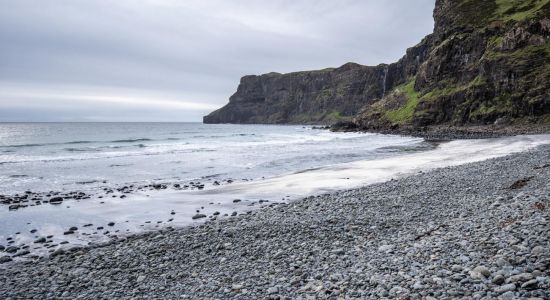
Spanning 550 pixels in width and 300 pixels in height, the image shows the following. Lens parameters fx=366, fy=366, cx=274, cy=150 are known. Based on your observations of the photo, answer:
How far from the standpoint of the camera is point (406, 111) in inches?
4673

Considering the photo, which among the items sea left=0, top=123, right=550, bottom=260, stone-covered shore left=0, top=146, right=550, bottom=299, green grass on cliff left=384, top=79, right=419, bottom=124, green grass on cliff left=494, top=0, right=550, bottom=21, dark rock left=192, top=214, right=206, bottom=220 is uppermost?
green grass on cliff left=494, top=0, right=550, bottom=21

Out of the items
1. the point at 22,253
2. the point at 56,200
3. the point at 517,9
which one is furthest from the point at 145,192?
the point at 517,9

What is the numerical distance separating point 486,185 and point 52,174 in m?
40.5

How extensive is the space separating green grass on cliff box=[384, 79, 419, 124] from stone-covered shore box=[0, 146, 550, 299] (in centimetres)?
9985

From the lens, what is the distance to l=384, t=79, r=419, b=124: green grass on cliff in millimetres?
114406

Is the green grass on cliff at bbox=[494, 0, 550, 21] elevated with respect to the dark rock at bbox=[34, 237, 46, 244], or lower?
elevated

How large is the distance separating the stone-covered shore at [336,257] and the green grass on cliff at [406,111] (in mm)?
99852

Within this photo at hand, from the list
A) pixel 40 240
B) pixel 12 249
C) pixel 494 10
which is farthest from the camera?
pixel 494 10

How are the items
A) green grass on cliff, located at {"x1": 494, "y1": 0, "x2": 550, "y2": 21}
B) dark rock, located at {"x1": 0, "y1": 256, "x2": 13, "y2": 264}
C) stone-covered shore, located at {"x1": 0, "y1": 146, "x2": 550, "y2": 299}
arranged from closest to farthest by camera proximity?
stone-covered shore, located at {"x1": 0, "y1": 146, "x2": 550, "y2": 299}
dark rock, located at {"x1": 0, "y1": 256, "x2": 13, "y2": 264}
green grass on cliff, located at {"x1": 494, "y1": 0, "x2": 550, "y2": 21}

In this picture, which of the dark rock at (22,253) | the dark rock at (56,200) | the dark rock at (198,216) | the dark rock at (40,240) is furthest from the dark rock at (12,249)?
the dark rock at (56,200)

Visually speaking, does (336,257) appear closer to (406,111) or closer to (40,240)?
(40,240)

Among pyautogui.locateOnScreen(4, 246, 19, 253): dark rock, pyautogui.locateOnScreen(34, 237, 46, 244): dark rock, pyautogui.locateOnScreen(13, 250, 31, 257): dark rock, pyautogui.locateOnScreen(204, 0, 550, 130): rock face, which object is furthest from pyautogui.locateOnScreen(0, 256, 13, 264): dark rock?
pyautogui.locateOnScreen(204, 0, 550, 130): rock face

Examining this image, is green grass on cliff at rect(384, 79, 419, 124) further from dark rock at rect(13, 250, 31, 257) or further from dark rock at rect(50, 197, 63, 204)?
dark rock at rect(13, 250, 31, 257)

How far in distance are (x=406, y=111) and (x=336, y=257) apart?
116148mm
